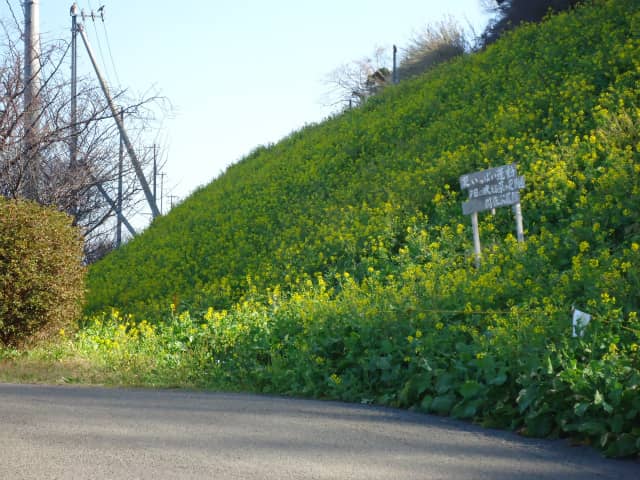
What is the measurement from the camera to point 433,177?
1500 centimetres

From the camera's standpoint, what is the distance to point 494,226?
12039 millimetres

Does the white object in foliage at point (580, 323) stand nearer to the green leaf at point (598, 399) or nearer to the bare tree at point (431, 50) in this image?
the green leaf at point (598, 399)

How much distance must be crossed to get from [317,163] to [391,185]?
5991mm

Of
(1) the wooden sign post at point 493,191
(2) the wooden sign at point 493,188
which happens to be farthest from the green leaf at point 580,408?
(2) the wooden sign at point 493,188

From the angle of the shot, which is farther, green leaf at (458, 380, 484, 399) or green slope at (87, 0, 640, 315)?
green slope at (87, 0, 640, 315)

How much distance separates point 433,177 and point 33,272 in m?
7.78

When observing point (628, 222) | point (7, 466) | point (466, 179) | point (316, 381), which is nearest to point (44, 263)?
point (316, 381)

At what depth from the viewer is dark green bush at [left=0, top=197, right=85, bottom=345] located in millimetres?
10820

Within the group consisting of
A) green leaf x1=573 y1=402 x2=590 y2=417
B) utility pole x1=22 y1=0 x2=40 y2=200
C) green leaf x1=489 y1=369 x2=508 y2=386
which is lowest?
green leaf x1=573 y1=402 x2=590 y2=417

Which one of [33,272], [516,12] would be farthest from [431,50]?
[33,272]

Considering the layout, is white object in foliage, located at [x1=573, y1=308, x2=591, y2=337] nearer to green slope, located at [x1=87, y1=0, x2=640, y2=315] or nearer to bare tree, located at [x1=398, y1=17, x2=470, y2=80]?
green slope, located at [x1=87, y1=0, x2=640, y2=315]

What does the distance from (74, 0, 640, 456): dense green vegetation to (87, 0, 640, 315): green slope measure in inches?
2.3

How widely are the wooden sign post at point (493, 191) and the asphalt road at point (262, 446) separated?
435 cm

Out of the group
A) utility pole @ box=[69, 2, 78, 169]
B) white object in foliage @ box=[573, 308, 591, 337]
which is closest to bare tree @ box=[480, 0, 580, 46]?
utility pole @ box=[69, 2, 78, 169]
